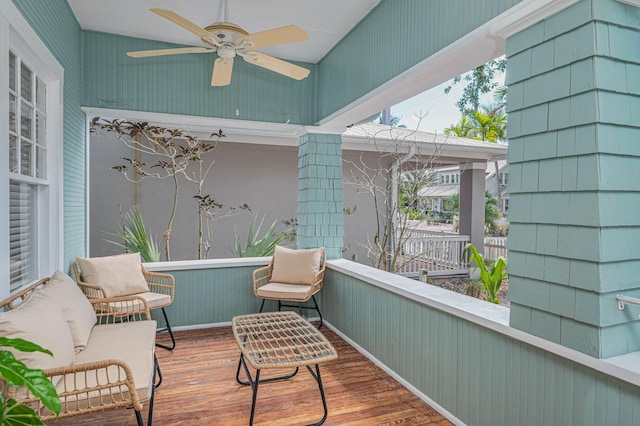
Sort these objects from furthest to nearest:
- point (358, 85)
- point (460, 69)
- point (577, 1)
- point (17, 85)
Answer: point (358, 85) → point (460, 69) → point (17, 85) → point (577, 1)

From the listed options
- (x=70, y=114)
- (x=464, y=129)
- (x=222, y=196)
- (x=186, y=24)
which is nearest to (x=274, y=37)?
A: (x=186, y=24)

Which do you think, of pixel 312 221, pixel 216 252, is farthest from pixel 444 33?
pixel 216 252

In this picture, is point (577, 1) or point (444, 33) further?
point (444, 33)

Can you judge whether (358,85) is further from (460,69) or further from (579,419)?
(579,419)

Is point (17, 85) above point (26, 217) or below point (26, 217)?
above

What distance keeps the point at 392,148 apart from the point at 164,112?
11.9 feet

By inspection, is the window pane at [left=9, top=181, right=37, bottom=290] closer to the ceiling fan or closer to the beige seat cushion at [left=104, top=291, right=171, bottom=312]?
the beige seat cushion at [left=104, top=291, right=171, bottom=312]

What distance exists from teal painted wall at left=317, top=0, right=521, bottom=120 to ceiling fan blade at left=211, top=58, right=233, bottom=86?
1123mm

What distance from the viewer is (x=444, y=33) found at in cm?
235

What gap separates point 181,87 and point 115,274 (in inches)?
76.3

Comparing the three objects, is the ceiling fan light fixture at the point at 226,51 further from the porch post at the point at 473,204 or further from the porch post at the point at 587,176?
the porch post at the point at 473,204

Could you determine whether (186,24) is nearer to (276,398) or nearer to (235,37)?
(235,37)

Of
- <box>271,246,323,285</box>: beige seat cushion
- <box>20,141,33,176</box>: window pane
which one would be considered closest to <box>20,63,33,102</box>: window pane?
<box>20,141,33,176</box>: window pane

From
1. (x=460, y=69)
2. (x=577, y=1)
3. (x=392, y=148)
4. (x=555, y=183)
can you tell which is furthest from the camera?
(x=392, y=148)
